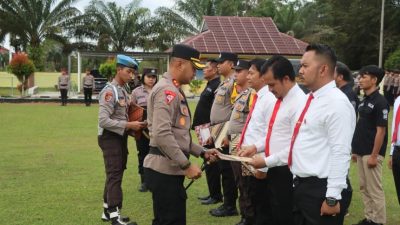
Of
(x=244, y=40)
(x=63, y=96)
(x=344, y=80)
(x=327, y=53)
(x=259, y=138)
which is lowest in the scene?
(x=63, y=96)

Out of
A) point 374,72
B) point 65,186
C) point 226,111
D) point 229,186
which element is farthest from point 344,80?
point 65,186

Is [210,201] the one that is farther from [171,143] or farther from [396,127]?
[171,143]

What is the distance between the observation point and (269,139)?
4.36 meters

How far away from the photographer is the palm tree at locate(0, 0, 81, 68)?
35.3m

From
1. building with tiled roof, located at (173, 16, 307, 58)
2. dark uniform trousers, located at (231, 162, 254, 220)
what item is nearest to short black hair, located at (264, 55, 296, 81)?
dark uniform trousers, located at (231, 162, 254, 220)

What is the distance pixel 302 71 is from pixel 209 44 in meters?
25.5

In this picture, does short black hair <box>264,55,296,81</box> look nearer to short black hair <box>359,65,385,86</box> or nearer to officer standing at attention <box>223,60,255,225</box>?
officer standing at attention <box>223,60,255,225</box>

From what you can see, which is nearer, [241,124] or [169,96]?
[169,96]

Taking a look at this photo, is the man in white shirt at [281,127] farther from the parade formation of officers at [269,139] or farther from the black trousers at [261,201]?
the black trousers at [261,201]

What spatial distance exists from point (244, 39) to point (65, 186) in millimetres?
23046

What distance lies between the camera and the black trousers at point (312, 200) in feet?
11.3

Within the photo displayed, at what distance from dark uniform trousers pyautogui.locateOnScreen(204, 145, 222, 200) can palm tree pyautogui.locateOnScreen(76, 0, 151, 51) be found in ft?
108

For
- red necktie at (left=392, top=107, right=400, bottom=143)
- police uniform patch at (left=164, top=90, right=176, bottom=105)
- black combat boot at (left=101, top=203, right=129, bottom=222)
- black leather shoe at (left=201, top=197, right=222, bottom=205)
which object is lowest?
black leather shoe at (left=201, top=197, right=222, bottom=205)

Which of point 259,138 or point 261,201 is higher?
point 259,138
